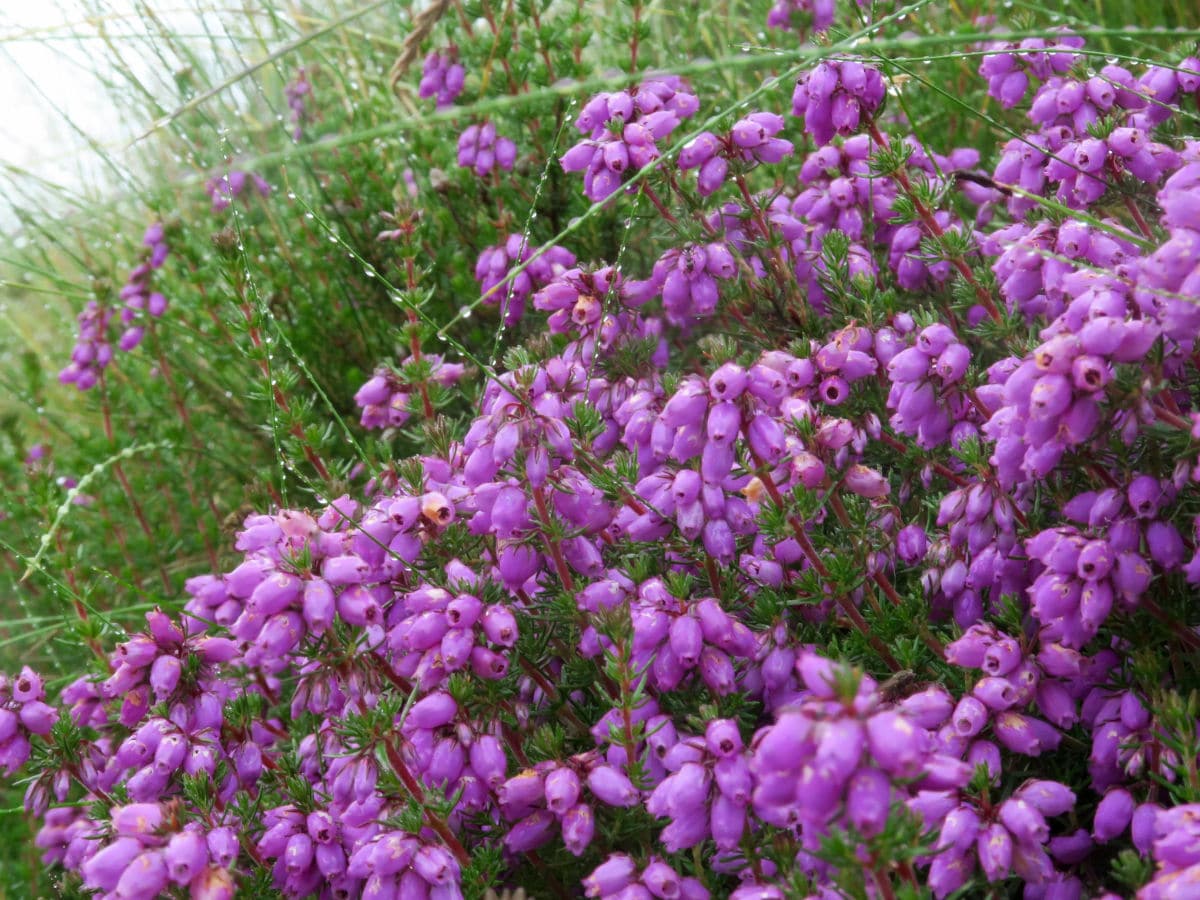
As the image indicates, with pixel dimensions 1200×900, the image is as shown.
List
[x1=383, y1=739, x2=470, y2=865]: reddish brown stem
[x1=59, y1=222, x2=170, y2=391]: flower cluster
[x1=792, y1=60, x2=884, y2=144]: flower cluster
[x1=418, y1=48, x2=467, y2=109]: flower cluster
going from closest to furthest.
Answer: [x1=383, y1=739, x2=470, y2=865]: reddish brown stem
[x1=792, y1=60, x2=884, y2=144]: flower cluster
[x1=418, y1=48, x2=467, y2=109]: flower cluster
[x1=59, y1=222, x2=170, y2=391]: flower cluster

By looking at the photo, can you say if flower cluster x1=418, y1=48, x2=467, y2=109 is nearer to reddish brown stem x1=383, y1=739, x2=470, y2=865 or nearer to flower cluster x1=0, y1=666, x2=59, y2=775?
flower cluster x1=0, y1=666, x2=59, y2=775

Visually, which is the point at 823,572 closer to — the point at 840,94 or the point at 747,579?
the point at 747,579

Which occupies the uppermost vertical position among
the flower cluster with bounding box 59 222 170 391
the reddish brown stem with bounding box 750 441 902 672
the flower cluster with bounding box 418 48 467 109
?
the flower cluster with bounding box 418 48 467 109

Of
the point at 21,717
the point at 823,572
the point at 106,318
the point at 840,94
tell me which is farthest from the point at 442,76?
the point at 823,572

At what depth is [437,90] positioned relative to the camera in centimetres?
583

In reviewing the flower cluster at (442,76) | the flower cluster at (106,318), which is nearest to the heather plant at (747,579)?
the flower cluster at (442,76)

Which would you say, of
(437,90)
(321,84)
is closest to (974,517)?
(437,90)

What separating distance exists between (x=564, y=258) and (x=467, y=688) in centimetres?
247

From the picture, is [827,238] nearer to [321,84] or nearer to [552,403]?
[552,403]

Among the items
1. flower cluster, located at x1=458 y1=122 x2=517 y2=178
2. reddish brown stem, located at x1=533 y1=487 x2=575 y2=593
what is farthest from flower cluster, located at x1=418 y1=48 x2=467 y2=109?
reddish brown stem, located at x1=533 y1=487 x2=575 y2=593

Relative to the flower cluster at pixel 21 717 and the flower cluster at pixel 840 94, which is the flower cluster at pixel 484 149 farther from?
the flower cluster at pixel 21 717

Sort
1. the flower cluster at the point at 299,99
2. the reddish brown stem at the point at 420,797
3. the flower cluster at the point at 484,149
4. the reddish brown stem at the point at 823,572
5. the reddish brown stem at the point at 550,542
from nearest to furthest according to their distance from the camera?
1. the reddish brown stem at the point at 420,797
2. the reddish brown stem at the point at 823,572
3. the reddish brown stem at the point at 550,542
4. the flower cluster at the point at 484,149
5. the flower cluster at the point at 299,99

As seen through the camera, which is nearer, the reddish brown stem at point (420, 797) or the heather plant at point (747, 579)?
the heather plant at point (747, 579)

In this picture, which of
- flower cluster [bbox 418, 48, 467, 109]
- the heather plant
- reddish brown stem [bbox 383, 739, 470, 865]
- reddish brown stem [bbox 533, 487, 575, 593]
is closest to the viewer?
the heather plant
